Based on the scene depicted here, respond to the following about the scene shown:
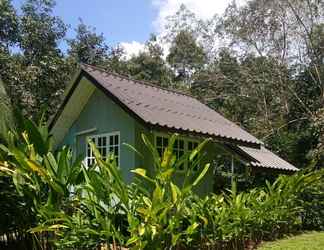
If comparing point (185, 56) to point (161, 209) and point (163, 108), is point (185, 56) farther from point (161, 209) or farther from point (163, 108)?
point (161, 209)

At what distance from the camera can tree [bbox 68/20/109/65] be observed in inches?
1203

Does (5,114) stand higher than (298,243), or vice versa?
(5,114)

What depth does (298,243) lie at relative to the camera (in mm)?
12195

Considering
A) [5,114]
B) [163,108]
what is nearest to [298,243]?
[163,108]

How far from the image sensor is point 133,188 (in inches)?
281

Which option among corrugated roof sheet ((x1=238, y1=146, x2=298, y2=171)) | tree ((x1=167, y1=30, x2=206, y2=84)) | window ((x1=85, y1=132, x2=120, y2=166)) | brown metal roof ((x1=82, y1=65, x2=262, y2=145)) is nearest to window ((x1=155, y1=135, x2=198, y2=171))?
brown metal roof ((x1=82, y1=65, x2=262, y2=145))

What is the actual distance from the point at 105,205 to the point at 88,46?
25269 mm

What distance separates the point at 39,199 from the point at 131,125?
218 inches

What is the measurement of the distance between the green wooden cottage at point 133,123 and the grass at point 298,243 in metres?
2.54

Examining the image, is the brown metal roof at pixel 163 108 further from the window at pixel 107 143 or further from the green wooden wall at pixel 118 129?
the window at pixel 107 143

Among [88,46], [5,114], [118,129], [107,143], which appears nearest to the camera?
[5,114]

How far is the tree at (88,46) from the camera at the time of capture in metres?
30.5

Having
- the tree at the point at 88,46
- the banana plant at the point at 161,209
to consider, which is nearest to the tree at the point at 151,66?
the tree at the point at 88,46

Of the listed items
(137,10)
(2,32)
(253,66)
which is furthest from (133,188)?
(253,66)
